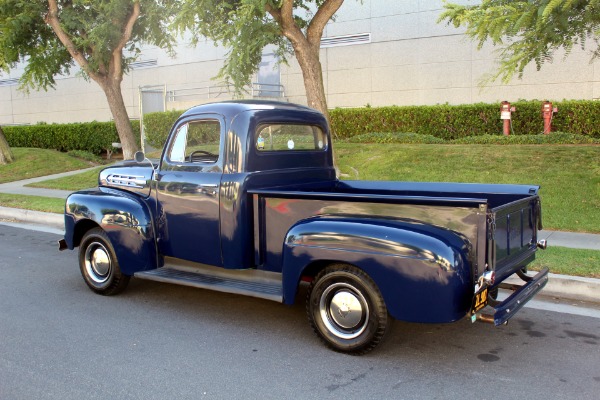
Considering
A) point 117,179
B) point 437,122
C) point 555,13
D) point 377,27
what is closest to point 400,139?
point 437,122

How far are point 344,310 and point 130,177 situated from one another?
10.00 feet

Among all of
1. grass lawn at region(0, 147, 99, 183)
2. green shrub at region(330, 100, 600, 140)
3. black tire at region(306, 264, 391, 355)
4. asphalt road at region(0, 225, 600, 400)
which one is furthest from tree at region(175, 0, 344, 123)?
grass lawn at region(0, 147, 99, 183)

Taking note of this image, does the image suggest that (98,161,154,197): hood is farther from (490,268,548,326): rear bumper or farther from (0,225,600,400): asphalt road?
(490,268,548,326): rear bumper

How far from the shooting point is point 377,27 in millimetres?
20875

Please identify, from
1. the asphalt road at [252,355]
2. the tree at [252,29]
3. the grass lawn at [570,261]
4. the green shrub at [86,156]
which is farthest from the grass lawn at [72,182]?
the grass lawn at [570,261]

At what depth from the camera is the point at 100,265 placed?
6375mm

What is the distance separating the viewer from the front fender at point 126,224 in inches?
230

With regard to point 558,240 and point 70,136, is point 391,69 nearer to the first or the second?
point 558,240

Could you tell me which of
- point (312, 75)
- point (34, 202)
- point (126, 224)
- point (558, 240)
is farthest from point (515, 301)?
point (34, 202)

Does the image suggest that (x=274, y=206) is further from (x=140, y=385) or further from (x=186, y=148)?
(x=140, y=385)

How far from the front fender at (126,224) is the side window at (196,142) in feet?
2.17

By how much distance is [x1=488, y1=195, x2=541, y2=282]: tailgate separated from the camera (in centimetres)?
421

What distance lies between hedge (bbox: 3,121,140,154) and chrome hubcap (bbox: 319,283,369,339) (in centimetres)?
2116

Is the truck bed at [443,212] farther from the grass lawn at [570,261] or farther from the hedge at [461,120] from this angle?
the hedge at [461,120]
